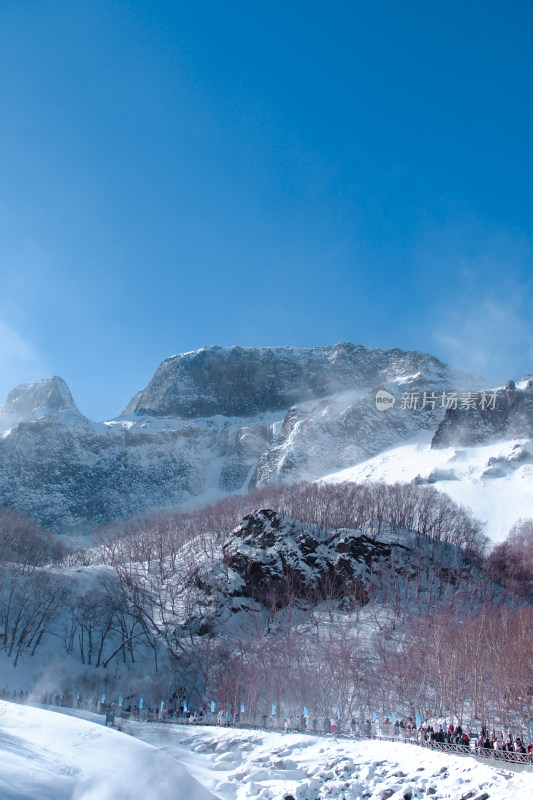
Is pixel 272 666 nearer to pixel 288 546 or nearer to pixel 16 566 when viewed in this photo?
pixel 288 546

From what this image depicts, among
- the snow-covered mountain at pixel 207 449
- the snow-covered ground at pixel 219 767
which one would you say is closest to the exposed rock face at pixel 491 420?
the snow-covered mountain at pixel 207 449

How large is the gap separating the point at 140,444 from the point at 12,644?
138 meters

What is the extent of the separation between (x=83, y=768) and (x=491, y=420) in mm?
127737

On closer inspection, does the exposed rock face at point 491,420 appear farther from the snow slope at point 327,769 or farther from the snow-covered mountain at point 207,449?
the snow slope at point 327,769

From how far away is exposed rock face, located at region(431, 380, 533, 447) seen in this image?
124 meters

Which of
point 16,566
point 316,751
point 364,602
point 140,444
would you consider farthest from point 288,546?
point 140,444

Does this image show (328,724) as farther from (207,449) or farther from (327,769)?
(207,449)

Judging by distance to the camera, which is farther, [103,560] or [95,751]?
[103,560]

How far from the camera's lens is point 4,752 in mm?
13398

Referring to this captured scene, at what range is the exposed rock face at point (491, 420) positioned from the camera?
123625 millimetres

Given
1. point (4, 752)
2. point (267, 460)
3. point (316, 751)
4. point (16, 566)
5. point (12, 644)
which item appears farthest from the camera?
point (267, 460)

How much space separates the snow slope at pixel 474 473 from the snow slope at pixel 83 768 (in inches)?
3027

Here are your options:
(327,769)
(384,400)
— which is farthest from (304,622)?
(384,400)

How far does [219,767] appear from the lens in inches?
1014
